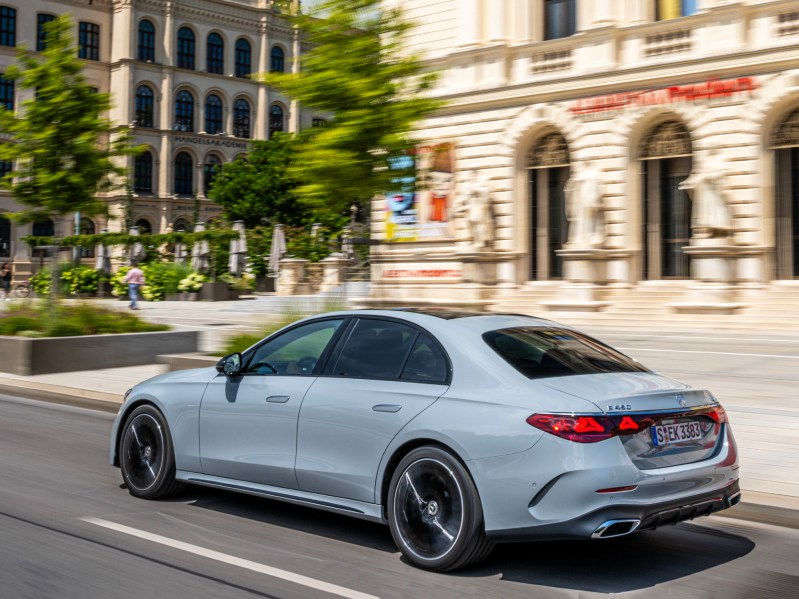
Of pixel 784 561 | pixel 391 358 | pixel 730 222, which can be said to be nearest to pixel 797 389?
pixel 784 561

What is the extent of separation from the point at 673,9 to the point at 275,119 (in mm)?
57938

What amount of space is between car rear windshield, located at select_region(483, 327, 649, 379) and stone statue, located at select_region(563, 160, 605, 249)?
21018mm

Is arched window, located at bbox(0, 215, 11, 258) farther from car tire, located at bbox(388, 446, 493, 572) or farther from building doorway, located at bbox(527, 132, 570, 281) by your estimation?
car tire, located at bbox(388, 446, 493, 572)

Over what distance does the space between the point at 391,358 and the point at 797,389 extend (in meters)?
8.29

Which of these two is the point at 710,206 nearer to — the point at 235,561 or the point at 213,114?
the point at 235,561

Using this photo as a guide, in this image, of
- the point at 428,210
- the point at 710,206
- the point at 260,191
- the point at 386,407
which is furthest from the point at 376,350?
the point at 260,191

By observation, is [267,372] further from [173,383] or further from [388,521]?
[388,521]

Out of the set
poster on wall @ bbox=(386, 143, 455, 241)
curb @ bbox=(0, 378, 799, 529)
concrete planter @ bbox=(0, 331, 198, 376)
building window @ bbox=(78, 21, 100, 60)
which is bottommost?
curb @ bbox=(0, 378, 799, 529)

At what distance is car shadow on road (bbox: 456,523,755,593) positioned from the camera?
5102mm

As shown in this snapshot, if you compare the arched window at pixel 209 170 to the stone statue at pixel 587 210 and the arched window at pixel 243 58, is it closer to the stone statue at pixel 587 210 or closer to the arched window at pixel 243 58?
the arched window at pixel 243 58

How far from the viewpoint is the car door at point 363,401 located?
216 inches

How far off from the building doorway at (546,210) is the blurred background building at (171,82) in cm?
4195

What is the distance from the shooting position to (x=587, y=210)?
26.6 m

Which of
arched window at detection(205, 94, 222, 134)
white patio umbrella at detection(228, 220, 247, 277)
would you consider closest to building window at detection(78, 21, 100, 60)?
arched window at detection(205, 94, 222, 134)
